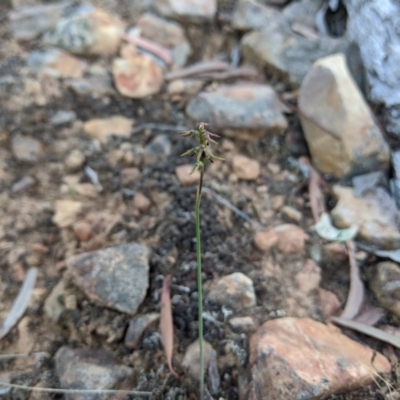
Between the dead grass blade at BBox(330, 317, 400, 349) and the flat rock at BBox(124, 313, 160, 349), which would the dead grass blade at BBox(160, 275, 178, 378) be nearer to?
the flat rock at BBox(124, 313, 160, 349)

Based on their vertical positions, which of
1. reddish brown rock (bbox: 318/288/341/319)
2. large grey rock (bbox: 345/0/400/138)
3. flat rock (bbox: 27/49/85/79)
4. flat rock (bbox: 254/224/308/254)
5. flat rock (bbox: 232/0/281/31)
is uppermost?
large grey rock (bbox: 345/0/400/138)

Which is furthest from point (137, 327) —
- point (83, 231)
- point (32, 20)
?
point (32, 20)

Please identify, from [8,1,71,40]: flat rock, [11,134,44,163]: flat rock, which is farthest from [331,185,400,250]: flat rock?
[8,1,71,40]: flat rock

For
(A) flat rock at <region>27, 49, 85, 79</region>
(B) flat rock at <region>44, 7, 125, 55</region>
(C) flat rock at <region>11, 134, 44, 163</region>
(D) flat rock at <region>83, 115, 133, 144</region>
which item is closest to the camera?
(C) flat rock at <region>11, 134, 44, 163</region>

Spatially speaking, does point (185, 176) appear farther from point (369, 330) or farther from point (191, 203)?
point (369, 330)

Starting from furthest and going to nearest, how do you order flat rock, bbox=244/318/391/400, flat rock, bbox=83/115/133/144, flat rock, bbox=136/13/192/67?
flat rock, bbox=136/13/192/67
flat rock, bbox=83/115/133/144
flat rock, bbox=244/318/391/400

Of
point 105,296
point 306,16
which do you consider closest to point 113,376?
point 105,296

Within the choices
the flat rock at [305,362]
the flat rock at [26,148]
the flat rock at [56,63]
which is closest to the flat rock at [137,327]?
the flat rock at [305,362]
